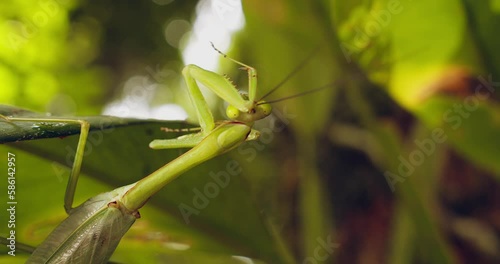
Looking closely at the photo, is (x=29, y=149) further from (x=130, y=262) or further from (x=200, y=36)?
(x=200, y=36)

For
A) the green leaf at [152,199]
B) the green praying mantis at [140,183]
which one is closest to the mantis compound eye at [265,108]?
the green praying mantis at [140,183]

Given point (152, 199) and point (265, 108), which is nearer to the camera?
point (265, 108)

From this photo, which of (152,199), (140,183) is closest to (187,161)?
(140,183)

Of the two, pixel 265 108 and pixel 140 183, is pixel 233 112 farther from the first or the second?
pixel 140 183

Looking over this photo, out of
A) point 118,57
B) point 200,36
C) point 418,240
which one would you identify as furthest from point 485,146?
point 118,57

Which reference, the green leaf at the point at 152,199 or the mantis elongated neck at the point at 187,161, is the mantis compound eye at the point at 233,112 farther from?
the green leaf at the point at 152,199

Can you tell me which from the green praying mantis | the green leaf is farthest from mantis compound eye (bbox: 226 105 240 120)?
the green leaf

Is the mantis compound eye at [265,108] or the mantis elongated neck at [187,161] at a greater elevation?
the mantis compound eye at [265,108]
